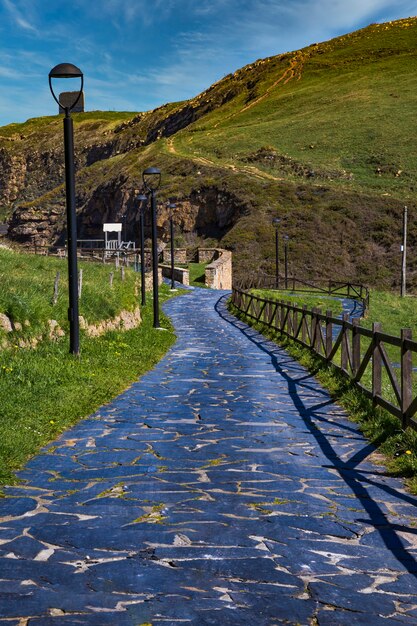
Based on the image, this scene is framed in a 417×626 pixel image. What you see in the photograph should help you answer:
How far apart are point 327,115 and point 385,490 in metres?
95.9

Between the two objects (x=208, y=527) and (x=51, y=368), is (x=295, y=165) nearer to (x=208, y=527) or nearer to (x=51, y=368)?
(x=51, y=368)

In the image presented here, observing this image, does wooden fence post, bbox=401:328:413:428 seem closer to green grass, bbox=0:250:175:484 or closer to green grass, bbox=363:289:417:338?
green grass, bbox=0:250:175:484

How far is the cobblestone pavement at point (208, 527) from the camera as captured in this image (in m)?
3.89

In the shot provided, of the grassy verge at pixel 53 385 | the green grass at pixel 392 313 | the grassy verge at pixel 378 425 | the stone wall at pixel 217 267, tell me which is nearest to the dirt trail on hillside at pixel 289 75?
the stone wall at pixel 217 267

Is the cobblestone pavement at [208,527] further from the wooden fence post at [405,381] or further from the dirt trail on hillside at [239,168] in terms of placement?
the dirt trail on hillside at [239,168]

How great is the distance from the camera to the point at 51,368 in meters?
11.6

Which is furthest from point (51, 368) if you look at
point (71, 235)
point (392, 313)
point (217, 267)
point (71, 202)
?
point (217, 267)

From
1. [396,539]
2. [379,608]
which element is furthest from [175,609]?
[396,539]

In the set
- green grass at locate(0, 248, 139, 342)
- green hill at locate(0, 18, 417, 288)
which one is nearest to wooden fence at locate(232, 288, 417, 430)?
green grass at locate(0, 248, 139, 342)

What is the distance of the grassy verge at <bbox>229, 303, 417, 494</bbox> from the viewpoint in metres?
6.88

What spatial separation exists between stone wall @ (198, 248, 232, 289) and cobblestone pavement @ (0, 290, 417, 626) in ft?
135

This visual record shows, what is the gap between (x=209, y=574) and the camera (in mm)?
4289

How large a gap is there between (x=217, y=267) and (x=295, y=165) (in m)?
31.7

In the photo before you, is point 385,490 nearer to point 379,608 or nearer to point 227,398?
point 379,608
